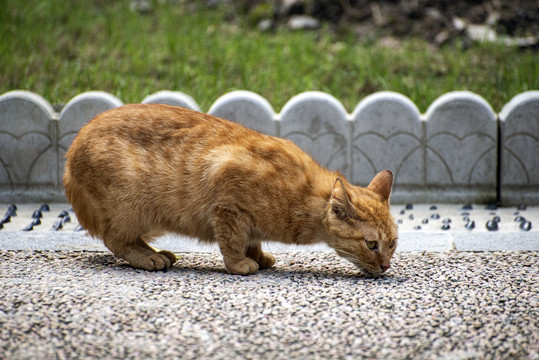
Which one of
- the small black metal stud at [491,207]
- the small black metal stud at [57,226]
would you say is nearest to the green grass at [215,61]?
the small black metal stud at [491,207]

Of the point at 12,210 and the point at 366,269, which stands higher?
the point at 12,210

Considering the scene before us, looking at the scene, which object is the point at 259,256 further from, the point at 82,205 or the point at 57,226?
the point at 57,226

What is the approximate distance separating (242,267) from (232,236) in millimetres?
169

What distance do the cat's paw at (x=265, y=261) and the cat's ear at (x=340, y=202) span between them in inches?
21.2

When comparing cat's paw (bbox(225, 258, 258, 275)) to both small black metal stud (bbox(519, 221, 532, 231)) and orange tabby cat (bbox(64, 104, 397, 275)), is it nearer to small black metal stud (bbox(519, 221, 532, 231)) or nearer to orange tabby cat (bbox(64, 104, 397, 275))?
orange tabby cat (bbox(64, 104, 397, 275))

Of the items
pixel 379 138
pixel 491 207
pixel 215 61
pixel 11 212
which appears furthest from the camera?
pixel 215 61

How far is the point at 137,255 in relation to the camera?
3480mm

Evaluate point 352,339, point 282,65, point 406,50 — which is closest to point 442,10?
point 406,50

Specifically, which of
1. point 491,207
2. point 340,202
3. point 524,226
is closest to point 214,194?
point 340,202

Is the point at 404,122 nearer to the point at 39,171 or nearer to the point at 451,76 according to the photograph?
the point at 451,76

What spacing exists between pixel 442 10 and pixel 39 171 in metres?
6.05

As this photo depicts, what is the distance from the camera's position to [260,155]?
3432mm

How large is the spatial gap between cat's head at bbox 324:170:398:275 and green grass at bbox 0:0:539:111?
303cm

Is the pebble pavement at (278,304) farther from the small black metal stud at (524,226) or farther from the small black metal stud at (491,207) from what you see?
the small black metal stud at (491,207)
